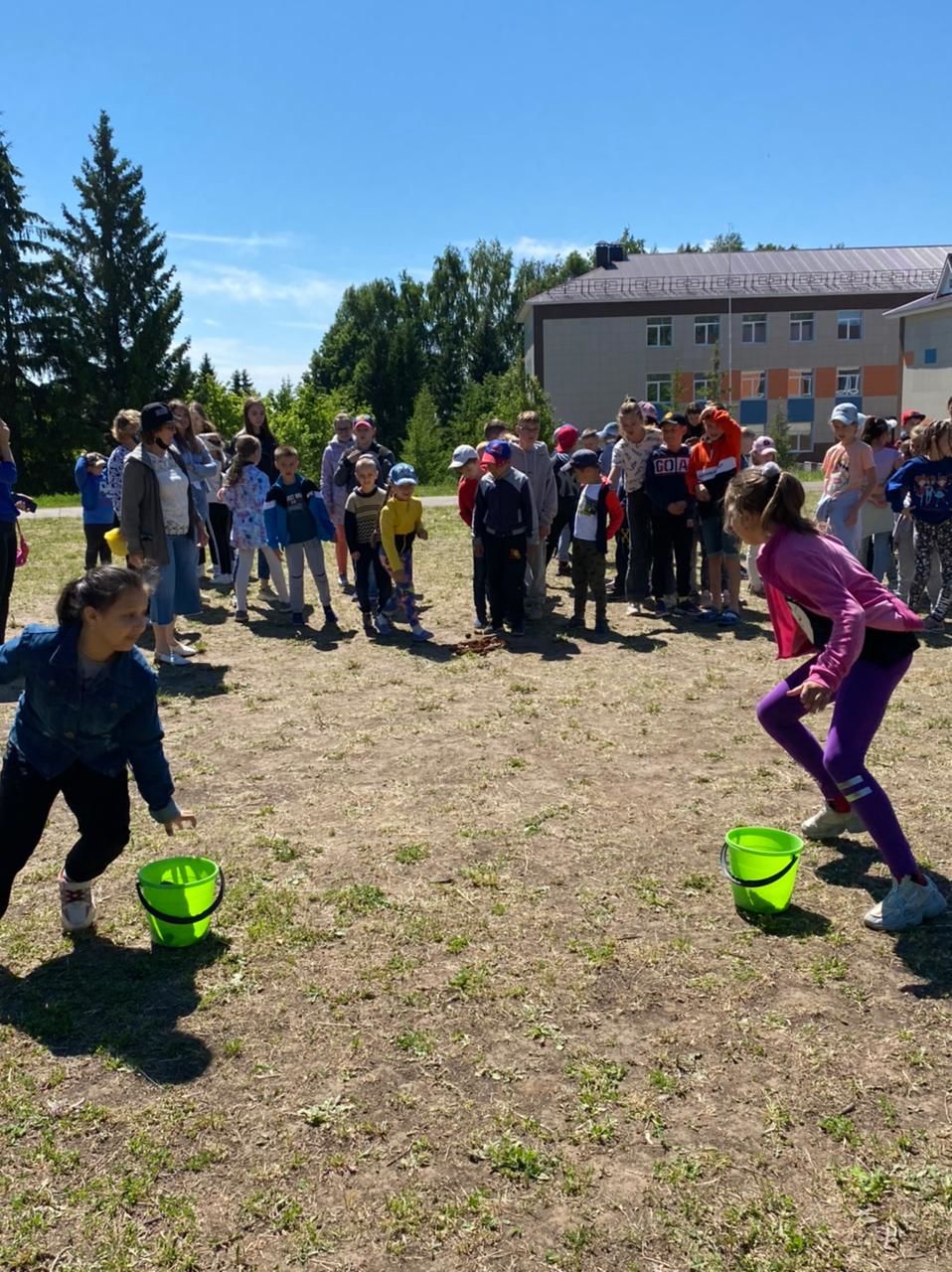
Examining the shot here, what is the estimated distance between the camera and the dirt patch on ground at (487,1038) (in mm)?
2691

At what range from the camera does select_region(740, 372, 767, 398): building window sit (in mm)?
54656

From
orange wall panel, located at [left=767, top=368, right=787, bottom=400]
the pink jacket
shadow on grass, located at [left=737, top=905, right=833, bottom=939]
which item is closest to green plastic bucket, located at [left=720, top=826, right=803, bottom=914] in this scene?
shadow on grass, located at [left=737, top=905, right=833, bottom=939]

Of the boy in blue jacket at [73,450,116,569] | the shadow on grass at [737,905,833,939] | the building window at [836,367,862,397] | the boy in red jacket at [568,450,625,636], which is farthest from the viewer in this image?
the building window at [836,367,862,397]

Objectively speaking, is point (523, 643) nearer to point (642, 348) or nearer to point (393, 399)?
point (642, 348)

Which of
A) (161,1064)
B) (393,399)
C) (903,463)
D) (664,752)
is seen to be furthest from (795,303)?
(161,1064)

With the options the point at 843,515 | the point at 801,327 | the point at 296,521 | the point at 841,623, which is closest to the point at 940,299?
the point at 801,327

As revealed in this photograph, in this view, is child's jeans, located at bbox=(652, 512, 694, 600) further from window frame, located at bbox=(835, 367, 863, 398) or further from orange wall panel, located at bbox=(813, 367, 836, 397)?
window frame, located at bbox=(835, 367, 863, 398)

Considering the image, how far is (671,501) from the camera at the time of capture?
10.2m

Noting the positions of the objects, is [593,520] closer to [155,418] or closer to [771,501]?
[155,418]

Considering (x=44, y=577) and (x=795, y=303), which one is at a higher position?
(x=795, y=303)

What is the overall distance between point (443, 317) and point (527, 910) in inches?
3014

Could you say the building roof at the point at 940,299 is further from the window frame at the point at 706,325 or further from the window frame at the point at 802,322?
the window frame at the point at 706,325

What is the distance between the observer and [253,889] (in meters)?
4.62

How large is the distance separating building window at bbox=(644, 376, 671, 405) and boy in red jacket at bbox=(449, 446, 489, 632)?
4578cm
